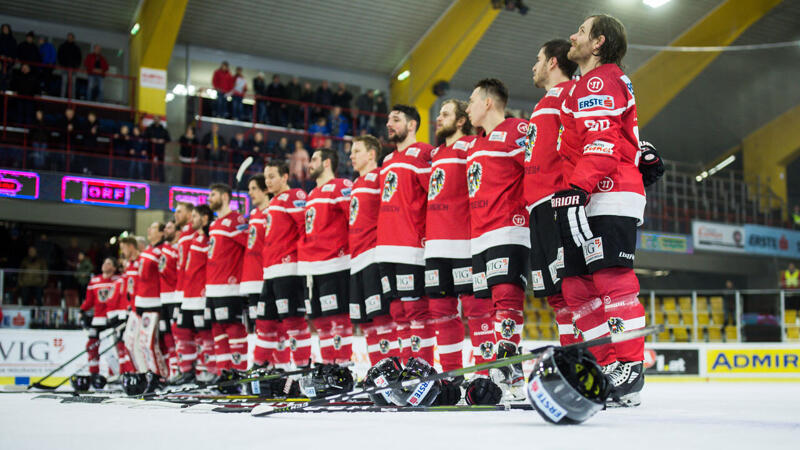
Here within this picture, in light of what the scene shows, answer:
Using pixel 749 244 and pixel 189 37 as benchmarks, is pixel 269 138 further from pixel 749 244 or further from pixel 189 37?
pixel 749 244

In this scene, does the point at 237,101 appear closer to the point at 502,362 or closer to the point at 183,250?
the point at 183,250

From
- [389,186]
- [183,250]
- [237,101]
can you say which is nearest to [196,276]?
[183,250]

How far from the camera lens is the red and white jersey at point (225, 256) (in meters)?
7.34

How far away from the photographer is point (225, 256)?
7.39m

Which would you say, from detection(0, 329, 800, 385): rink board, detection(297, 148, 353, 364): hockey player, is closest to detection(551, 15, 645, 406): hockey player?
detection(297, 148, 353, 364): hockey player

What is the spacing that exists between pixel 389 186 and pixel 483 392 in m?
1.86

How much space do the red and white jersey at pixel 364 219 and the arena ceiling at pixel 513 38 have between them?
22.5 ft

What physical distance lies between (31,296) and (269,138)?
7253 millimetres

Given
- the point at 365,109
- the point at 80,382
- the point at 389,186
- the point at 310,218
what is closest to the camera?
the point at 389,186

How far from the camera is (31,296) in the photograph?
12.0 m

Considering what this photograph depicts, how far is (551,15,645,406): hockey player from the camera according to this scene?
136 inches

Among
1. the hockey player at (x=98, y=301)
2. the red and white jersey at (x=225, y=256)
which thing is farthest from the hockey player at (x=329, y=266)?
the hockey player at (x=98, y=301)

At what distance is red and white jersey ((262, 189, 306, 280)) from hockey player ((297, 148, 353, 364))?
0.96ft

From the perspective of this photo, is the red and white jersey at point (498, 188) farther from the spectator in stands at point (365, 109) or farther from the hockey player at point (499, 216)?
the spectator in stands at point (365, 109)
